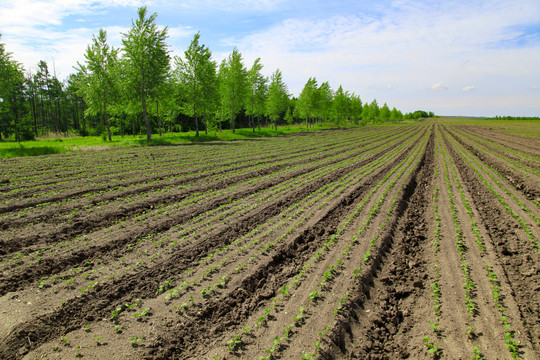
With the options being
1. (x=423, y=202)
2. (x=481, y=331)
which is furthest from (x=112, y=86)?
(x=481, y=331)

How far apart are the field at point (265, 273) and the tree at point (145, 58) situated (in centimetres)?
2124

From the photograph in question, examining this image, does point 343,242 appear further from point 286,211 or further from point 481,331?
point 481,331

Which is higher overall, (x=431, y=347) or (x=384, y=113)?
(x=384, y=113)

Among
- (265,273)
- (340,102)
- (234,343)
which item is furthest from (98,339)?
(340,102)

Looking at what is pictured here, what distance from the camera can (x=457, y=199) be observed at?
36.1 feet

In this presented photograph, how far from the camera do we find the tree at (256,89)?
154 ft

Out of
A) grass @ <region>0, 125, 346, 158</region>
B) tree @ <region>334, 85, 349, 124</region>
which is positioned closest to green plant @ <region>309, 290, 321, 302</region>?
grass @ <region>0, 125, 346, 158</region>

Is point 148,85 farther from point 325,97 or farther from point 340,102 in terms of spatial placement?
point 340,102

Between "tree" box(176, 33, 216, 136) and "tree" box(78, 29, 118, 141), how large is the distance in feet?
25.6

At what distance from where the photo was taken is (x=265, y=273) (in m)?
5.78

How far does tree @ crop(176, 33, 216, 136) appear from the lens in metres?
35.5

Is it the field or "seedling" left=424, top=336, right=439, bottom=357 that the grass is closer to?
the field

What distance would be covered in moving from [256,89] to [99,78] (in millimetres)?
24418

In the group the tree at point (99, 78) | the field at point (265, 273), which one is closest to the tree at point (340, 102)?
the tree at point (99, 78)
